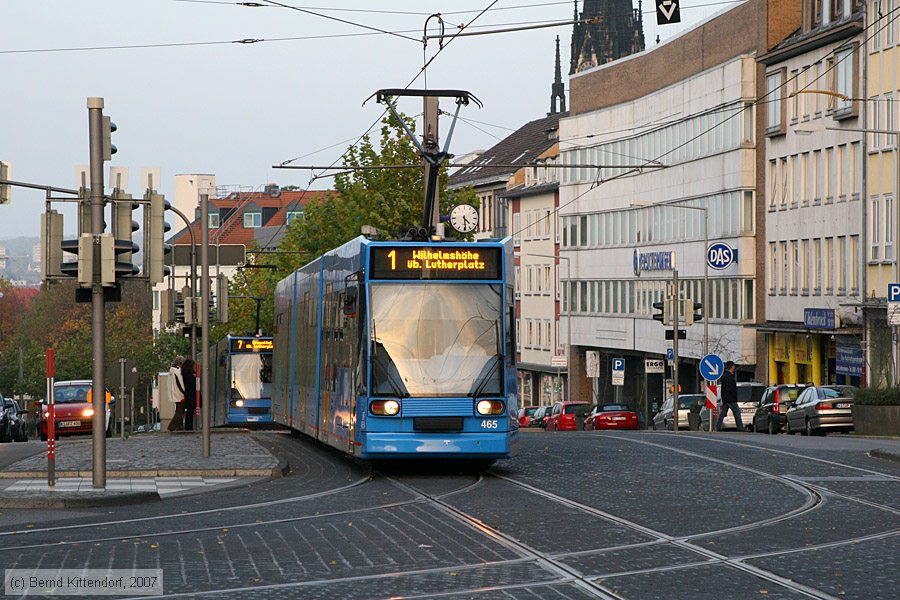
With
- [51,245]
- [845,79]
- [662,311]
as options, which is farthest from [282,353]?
[845,79]

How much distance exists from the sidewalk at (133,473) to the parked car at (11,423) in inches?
616

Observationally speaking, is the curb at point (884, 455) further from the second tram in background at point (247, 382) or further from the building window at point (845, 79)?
the building window at point (845, 79)

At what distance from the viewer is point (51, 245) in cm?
2019

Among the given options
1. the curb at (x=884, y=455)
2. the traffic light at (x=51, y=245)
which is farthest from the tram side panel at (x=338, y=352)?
the curb at (x=884, y=455)

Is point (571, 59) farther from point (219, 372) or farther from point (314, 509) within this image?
point (314, 509)

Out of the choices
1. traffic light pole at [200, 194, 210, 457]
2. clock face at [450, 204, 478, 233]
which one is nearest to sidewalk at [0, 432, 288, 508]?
traffic light pole at [200, 194, 210, 457]

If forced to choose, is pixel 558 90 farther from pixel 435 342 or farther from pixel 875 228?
pixel 435 342

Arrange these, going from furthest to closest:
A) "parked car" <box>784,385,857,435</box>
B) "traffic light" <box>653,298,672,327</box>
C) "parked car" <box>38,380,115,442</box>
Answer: "traffic light" <box>653,298,672,327</box> → "parked car" <box>38,380,115,442</box> → "parked car" <box>784,385,857,435</box>

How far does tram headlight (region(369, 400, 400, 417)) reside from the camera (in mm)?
21938

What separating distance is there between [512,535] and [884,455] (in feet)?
44.9

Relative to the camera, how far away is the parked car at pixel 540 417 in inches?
2891

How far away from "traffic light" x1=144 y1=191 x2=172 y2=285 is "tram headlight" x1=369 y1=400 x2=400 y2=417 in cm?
320

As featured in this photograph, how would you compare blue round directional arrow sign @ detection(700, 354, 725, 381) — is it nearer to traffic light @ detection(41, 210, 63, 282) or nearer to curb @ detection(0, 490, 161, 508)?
traffic light @ detection(41, 210, 63, 282)

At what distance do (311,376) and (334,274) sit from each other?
326 cm
